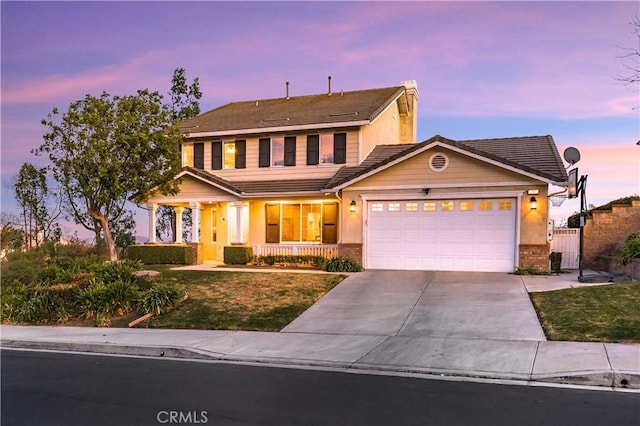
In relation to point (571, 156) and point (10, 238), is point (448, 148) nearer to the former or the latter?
point (571, 156)

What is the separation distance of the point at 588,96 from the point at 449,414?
63.6 ft

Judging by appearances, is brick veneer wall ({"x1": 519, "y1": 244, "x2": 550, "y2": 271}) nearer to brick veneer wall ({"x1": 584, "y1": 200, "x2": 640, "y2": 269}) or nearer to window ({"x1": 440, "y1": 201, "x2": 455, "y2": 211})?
window ({"x1": 440, "y1": 201, "x2": 455, "y2": 211})

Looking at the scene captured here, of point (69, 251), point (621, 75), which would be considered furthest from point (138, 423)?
point (69, 251)

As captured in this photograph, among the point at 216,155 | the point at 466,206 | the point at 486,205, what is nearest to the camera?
the point at 486,205

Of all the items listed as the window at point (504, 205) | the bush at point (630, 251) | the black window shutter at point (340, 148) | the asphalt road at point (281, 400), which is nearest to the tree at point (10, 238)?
the black window shutter at point (340, 148)

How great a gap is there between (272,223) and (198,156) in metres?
5.32

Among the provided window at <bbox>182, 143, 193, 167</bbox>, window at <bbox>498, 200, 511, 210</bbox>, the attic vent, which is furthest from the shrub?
window at <bbox>182, 143, 193, 167</bbox>

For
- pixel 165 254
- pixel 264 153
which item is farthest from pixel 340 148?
pixel 165 254

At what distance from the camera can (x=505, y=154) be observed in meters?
18.7

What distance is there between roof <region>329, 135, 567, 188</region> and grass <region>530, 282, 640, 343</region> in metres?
4.98

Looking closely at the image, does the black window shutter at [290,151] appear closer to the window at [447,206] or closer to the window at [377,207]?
the window at [377,207]

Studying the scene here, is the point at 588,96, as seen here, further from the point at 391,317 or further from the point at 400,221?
the point at 391,317

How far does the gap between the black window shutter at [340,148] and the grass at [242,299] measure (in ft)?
21.2

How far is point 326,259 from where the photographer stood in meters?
19.5
